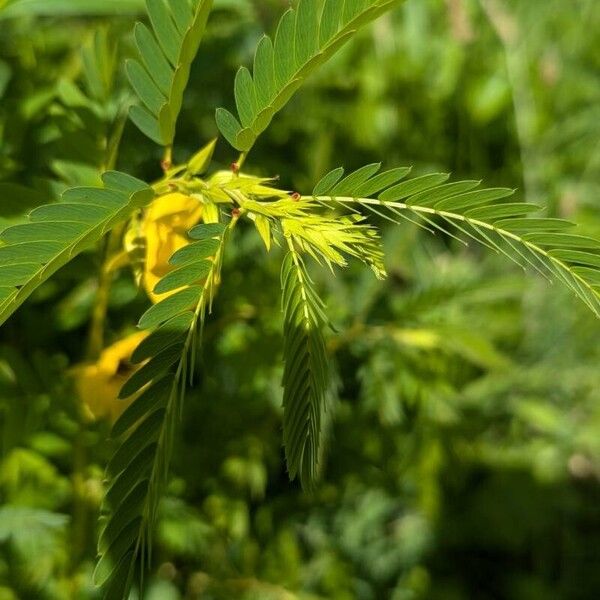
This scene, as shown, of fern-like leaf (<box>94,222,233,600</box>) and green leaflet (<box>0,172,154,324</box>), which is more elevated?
green leaflet (<box>0,172,154,324</box>)

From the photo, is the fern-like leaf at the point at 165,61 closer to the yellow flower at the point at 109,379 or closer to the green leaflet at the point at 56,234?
the green leaflet at the point at 56,234

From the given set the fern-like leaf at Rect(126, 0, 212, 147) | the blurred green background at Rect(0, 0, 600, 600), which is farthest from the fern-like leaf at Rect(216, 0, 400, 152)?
the blurred green background at Rect(0, 0, 600, 600)

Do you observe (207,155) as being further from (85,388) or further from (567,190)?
(567,190)

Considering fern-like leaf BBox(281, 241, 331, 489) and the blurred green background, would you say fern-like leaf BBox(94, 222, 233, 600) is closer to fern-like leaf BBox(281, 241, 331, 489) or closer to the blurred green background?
fern-like leaf BBox(281, 241, 331, 489)

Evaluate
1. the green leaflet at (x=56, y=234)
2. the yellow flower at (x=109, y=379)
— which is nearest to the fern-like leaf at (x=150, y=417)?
the green leaflet at (x=56, y=234)

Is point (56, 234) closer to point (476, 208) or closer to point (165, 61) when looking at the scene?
point (165, 61)

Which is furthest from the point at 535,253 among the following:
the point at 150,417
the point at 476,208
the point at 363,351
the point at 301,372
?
the point at 363,351
